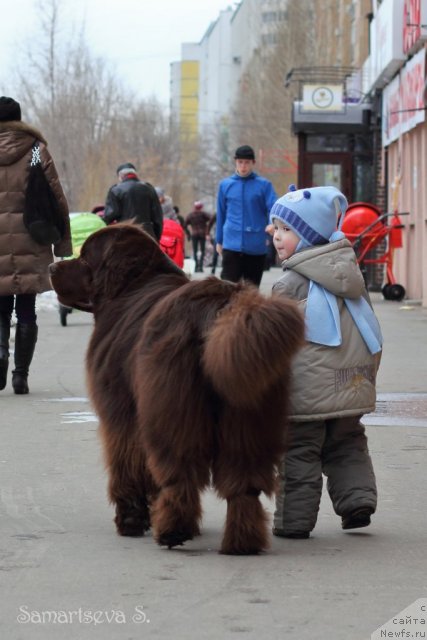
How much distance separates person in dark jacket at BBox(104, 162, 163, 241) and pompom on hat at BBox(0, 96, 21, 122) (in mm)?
4638

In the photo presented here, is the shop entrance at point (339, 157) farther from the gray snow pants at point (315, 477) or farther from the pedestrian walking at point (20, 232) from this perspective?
the gray snow pants at point (315, 477)

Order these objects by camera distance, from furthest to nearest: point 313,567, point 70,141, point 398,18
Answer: point 70,141
point 398,18
point 313,567

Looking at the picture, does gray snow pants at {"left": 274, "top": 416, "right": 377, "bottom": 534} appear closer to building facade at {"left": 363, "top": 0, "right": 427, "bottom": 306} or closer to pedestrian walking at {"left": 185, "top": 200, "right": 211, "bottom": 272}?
building facade at {"left": 363, "top": 0, "right": 427, "bottom": 306}

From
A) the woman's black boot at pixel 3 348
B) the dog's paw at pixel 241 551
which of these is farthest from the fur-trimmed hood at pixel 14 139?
the dog's paw at pixel 241 551

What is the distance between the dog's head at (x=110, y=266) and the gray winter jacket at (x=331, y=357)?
1.53ft

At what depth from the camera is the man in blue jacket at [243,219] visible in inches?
543

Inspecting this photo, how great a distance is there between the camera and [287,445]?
221 inches

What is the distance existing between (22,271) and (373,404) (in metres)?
5.01

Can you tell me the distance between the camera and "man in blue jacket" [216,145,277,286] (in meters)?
13.8

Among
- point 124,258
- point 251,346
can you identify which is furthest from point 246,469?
point 124,258

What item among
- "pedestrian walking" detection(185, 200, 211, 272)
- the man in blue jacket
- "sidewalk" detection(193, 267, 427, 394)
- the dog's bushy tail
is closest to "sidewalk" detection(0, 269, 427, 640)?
the dog's bushy tail

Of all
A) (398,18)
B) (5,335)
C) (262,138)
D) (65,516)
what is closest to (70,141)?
(262,138)

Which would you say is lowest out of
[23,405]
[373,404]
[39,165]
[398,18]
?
[23,405]

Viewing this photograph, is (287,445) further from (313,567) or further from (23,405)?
(23,405)
